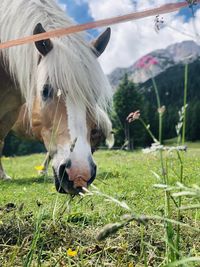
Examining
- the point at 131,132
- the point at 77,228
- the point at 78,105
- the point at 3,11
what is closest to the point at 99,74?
the point at 78,105

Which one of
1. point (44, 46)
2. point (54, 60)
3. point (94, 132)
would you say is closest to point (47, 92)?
point (54, 60)

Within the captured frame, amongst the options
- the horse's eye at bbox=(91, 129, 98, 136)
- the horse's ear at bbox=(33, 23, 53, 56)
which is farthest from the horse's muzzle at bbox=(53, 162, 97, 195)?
the horse's ear at bbox=(33, 23, 53, 56)

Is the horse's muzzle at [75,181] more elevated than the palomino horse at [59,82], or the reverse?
the palomino horse at [59,82]

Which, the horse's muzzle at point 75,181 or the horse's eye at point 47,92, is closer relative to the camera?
the horse's muzzle at point 75,181

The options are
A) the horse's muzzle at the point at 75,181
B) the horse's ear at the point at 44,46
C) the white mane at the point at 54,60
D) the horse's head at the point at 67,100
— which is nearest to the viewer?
the horse's muzzle at the point at 75,181

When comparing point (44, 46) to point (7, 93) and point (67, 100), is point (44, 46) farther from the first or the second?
point (7, 93)

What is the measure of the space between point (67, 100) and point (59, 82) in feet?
0.76

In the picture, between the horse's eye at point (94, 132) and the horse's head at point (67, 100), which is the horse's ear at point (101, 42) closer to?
the horse's head at point (67, 100)

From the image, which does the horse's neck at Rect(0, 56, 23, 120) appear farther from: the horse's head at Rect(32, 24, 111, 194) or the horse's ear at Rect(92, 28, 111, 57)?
the horse's ear at Rect(92, 28, 111, 57)

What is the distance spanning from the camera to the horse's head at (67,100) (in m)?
3.87

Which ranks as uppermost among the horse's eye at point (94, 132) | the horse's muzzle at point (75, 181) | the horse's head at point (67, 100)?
the horse's head at point (67, 100)

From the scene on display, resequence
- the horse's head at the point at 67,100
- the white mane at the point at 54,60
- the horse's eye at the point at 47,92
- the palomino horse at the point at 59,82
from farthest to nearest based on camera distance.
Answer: the horse's eye at the point at 47,92 < the white mane at the point at 54,60 < the horse's head at the point at 67,100 < the palomino horse at the point at 59,82

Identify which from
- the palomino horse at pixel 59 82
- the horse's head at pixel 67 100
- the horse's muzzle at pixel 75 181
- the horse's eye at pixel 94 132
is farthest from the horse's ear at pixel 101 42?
the horse's muzzle at pixel 75 181

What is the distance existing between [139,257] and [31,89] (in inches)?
108
